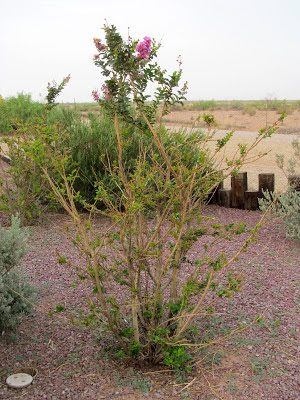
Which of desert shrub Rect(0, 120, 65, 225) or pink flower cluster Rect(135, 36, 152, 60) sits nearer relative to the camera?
pink flower cluster Rect(135, 36, 152, 60)

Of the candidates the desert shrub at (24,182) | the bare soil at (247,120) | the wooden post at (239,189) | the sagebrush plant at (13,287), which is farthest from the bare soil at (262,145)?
the desert shrub at (24,182)

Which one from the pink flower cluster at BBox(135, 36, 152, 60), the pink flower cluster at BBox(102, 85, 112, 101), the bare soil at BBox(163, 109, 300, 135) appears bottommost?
the bare soil at BBox(163, 109, 300, 135)

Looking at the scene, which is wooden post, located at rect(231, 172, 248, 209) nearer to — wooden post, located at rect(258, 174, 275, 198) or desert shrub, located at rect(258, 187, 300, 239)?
wooden post, located at rect(258, 174, 275, 198)

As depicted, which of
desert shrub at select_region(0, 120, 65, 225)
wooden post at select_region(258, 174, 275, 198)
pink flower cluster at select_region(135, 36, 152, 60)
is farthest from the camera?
wooden post at select_region(258, 174, 275, 198)

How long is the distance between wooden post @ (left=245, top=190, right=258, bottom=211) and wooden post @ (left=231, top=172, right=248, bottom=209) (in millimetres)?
52

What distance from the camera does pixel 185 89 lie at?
274cm

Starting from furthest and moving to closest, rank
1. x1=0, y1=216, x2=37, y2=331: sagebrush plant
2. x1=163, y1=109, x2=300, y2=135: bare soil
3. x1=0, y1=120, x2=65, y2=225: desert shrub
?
1. x1=163, y1=109, x2=300, y2=135: bare soil
2. x1=0, y1=120, x2=65, y2=225: desert shrub
3. x1=0, y1=216, x2=37, y2=331: sagebrush plant

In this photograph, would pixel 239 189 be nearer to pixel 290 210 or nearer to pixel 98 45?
pixel 290 210

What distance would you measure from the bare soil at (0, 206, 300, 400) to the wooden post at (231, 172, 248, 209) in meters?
2.48

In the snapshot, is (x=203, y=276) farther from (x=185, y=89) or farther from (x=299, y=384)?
(x=185, y=89)

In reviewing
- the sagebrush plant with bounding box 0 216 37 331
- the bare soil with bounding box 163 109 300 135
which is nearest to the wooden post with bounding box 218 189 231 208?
the sagebrush plant with bounding box 0 216 37 331

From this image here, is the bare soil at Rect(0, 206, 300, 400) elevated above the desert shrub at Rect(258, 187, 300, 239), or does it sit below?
below

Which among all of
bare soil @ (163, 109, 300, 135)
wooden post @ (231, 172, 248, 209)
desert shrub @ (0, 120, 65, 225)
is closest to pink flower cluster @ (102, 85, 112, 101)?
desert shrub @ (0, 120, 65, 225)

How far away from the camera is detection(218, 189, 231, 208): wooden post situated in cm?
656
